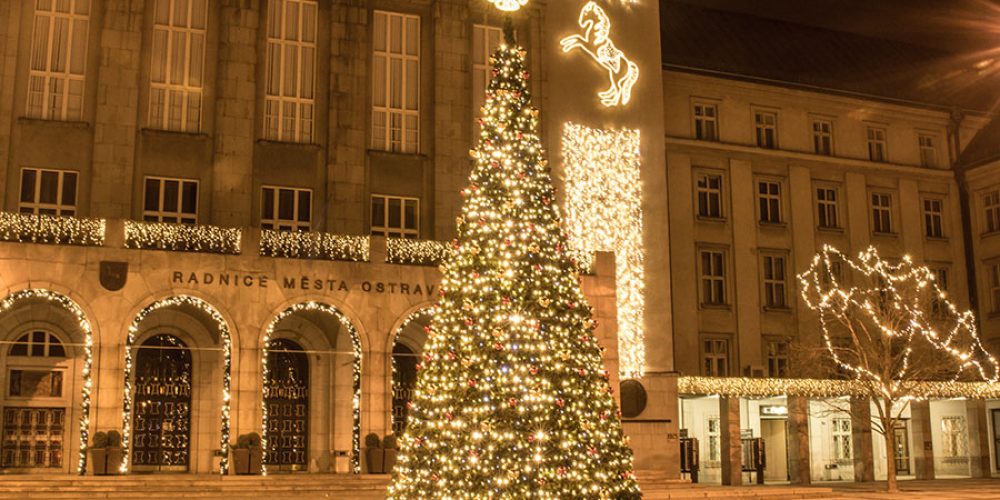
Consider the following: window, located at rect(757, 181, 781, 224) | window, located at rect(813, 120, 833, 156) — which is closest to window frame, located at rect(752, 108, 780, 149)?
window, located at rect(757, 181, 781, 224)

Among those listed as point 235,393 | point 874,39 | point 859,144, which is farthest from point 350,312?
point 874,39

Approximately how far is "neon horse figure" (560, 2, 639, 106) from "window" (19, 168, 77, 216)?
17492 millimetres

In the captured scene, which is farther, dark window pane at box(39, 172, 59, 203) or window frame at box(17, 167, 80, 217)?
dark window pane at box(39, 172, 59, 203)

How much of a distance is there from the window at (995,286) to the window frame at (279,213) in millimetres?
29612

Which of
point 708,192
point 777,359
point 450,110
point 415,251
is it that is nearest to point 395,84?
point 450,110

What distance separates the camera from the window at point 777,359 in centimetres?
4359

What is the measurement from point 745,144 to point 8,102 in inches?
1062

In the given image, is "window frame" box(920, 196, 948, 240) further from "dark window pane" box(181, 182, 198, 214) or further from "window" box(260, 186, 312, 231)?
"dark window pane" box(181, 182, 198, 214)

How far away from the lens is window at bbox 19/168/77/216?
32.2m

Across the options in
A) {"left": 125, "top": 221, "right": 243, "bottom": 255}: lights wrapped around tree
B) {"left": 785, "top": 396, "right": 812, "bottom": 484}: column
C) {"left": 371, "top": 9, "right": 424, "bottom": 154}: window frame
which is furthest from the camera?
{"left": 785, "top": 396, "right": 812, "bottom": 484}: column

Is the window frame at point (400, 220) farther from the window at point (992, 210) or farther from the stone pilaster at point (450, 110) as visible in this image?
the window at point (992, 210)

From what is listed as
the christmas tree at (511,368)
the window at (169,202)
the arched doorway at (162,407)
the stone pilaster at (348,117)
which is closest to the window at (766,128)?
the stone pilaster at (348,117)

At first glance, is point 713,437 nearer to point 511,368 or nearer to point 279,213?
point 279,213

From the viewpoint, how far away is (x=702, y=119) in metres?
44.5
